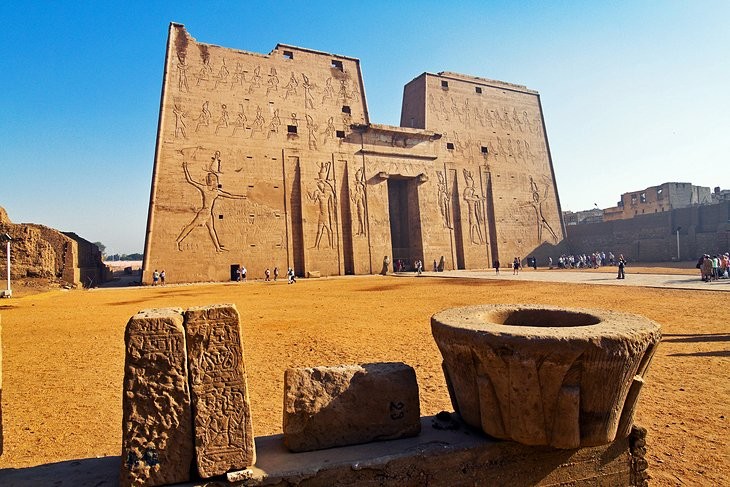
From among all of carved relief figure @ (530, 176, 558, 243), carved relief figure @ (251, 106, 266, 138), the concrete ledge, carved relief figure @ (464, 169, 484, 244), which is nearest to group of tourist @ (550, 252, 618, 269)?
carved relief figure @ (530, 176, 558, 243)

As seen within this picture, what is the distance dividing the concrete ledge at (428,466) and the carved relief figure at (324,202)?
64.5 ft

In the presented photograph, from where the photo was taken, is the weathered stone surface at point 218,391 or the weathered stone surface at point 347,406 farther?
the weathered stone surface at point 347,406

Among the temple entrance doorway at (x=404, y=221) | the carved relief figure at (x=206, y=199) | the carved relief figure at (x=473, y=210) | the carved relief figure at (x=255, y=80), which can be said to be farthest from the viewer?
the carved relief figure at (x=473, y=210)

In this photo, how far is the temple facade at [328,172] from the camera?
64.0 ft

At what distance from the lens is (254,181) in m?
20.9

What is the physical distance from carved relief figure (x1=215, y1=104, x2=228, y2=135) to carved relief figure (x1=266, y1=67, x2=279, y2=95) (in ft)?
8.76

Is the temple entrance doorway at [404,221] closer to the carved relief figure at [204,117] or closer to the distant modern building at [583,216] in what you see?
the carved relief figure at [204,117]

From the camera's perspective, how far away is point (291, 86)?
74.1 feet

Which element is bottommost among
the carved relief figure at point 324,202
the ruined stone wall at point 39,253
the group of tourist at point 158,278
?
the group of tourist at point 158,278

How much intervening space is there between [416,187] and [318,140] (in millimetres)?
6541

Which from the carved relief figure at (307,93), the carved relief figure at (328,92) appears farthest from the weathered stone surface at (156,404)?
the carved relief figure at (328,92)

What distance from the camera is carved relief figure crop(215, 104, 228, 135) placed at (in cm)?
2038

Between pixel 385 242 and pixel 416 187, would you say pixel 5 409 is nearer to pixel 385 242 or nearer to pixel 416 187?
pixel 385 242

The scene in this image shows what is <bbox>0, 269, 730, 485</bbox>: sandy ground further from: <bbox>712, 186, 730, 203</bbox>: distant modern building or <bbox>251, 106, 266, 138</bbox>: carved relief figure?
<bbox>712, 186, 730, 203</bbox>: distant modern building
